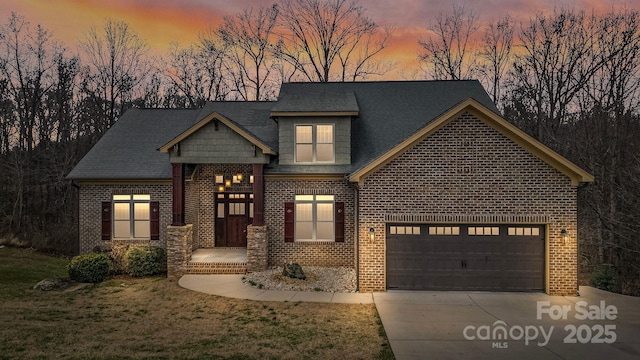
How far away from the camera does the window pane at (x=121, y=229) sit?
1683 cm

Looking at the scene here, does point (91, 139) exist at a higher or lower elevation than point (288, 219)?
higher

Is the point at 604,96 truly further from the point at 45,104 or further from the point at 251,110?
the point at 45,104

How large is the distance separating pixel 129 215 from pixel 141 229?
82 cm

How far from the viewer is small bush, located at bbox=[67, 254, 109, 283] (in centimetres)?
1402

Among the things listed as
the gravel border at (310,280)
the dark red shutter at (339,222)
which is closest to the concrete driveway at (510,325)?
the gravel border at (310,280)

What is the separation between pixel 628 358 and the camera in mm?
7766

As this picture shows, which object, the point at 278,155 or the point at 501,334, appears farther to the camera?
→ the point at 278,155

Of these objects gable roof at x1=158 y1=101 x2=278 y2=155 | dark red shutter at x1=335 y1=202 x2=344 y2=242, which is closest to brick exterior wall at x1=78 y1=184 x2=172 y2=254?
gable roof at x1=158 y1=101 x2=278 y2=155

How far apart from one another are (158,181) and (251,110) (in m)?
6.06

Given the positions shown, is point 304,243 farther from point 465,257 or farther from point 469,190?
point 469,190

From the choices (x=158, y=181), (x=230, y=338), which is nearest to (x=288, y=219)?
(x=158, y=181)

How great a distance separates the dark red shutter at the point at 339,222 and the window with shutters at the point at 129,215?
8433 millimetres

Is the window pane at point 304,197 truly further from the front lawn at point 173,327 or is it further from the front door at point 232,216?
the front lawn at point 173,327

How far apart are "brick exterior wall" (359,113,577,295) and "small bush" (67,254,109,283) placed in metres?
9.93
